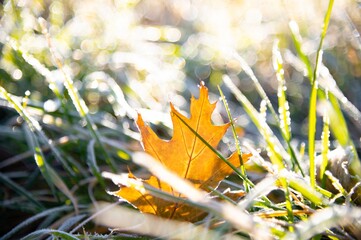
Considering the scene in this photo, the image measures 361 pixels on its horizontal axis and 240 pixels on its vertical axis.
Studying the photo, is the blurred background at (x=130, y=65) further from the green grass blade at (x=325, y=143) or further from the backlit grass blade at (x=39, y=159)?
the green grass blade at (x=325, y=143)

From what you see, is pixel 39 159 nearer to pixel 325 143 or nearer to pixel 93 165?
pixel 93 165

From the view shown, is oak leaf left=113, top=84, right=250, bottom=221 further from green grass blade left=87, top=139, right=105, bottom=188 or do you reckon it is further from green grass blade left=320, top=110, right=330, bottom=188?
green grass blade left=87, top=139, right=105, bottom=188

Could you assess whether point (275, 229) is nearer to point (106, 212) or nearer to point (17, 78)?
point (106, 212)

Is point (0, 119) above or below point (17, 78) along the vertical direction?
below

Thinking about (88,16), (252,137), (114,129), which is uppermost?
(88,16)

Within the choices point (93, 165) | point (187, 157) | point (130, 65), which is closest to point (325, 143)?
point (187, 157)

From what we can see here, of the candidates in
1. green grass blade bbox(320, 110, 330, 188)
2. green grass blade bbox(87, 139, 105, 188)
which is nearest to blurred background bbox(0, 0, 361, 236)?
green grass blade bbox(87, 139, 105, 188)

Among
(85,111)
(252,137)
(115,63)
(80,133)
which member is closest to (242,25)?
Answer: (115,63)
